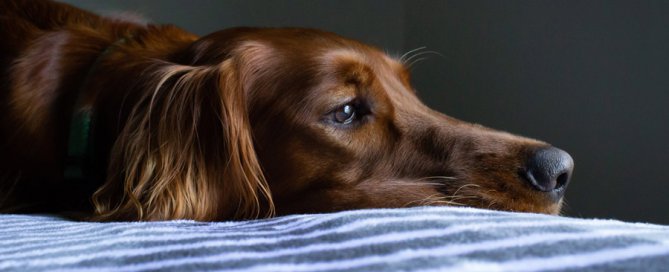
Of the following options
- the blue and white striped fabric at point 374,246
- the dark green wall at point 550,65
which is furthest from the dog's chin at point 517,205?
the dark green wall at point 550,65

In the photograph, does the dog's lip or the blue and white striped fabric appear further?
the dog's lip

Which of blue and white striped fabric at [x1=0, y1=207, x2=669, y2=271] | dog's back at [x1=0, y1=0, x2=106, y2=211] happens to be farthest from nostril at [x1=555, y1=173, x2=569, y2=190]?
dog's back at [x1=0, y1=0, x2=106, y2=211]

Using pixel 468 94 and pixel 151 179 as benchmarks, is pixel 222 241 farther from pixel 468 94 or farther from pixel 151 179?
pixel 468 94

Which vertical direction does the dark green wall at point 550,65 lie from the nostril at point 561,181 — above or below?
below

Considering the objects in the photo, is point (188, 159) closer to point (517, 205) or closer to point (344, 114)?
point (344, 114)

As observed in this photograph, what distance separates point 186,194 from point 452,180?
1.59ft

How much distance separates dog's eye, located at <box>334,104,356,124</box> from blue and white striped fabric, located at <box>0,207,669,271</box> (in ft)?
1.26

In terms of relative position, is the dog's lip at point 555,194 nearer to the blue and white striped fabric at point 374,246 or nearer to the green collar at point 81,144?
the blue and white striped fabric at point 374,246

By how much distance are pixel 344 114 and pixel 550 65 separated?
1477mm

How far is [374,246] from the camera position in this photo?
76 centimetres

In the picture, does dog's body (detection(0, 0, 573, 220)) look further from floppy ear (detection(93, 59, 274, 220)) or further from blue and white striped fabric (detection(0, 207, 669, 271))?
blue and white striped fabric (detection(0, 207, 669, 271))

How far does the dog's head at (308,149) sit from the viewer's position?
126 cm

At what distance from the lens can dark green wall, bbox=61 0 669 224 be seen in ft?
7.21

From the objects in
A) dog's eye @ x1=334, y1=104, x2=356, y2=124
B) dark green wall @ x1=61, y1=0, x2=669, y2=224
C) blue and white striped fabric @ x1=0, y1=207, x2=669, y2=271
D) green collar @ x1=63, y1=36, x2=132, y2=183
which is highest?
blue and white striped fabric @ x1=0, y1=207, x2=669, y2=271
